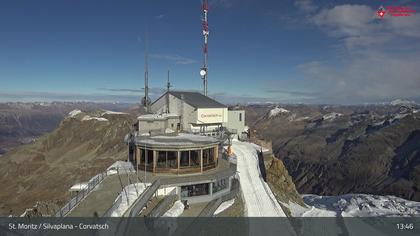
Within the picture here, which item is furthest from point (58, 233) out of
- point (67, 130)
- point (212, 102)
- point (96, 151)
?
point (67, 130)

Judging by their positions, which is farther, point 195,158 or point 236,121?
point 236,121

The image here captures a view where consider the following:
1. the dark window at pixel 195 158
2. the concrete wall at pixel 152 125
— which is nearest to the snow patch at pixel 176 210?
the dark window at pixel 195 158

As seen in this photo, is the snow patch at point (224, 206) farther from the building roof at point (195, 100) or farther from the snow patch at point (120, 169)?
the building roof at point (195, 100)

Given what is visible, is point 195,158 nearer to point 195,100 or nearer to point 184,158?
point 184,158

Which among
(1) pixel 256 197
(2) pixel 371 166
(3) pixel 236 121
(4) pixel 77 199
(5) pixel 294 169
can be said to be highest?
(3) pixel 236 121

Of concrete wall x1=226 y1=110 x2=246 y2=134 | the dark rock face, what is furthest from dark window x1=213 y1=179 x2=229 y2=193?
the dark rock face

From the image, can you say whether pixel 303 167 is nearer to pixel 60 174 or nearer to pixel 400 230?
pixel 60 174

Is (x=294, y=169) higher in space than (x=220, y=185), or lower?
lower

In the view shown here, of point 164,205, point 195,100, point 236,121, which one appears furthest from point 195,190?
point 236,121
